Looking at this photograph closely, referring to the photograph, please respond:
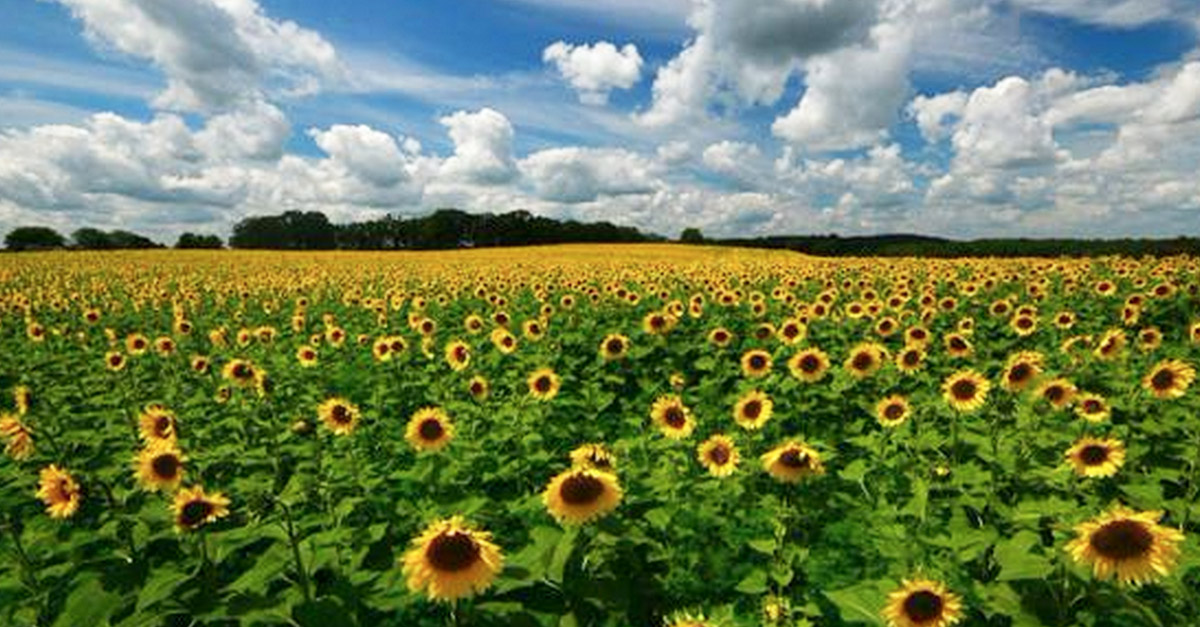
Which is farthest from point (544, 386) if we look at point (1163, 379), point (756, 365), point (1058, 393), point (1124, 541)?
point (1163, 379)

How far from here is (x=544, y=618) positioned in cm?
350

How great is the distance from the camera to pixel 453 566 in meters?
3.23

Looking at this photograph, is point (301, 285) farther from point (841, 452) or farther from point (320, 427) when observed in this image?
point (841, 452)

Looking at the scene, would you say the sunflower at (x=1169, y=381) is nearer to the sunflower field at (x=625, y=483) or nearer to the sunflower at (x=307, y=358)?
the sunflower field at (x=625, y=483)

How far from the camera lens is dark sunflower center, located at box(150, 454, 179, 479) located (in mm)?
4672

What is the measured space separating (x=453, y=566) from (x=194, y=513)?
1607 millimetres

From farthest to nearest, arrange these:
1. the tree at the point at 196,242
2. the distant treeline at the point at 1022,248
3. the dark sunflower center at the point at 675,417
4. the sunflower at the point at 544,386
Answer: the tree at the point at 196,242 < the distant treeline at the point at 1022,248 < the sunflower at the point at 544,386 < the dark sunflower center at the point at 675,417

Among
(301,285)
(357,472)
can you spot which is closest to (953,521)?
(357,472)

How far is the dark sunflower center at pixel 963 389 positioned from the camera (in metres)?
6.18

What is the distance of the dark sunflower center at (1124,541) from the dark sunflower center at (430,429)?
4.24m

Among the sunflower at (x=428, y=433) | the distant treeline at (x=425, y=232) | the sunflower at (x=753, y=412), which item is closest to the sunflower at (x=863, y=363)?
the sunflower at (x=753, y=412)

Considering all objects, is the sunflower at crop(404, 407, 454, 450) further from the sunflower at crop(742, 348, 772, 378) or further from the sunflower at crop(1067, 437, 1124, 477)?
the sunflower at crop(1067, 437, 1124, 477)

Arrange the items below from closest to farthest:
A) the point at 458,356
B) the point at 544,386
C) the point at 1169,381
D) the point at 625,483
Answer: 1. the point at 625,483
2. the point at 1169,381
3. the point at 544,386
4. the point at 458,356

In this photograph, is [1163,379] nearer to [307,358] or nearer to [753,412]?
[753,412]
